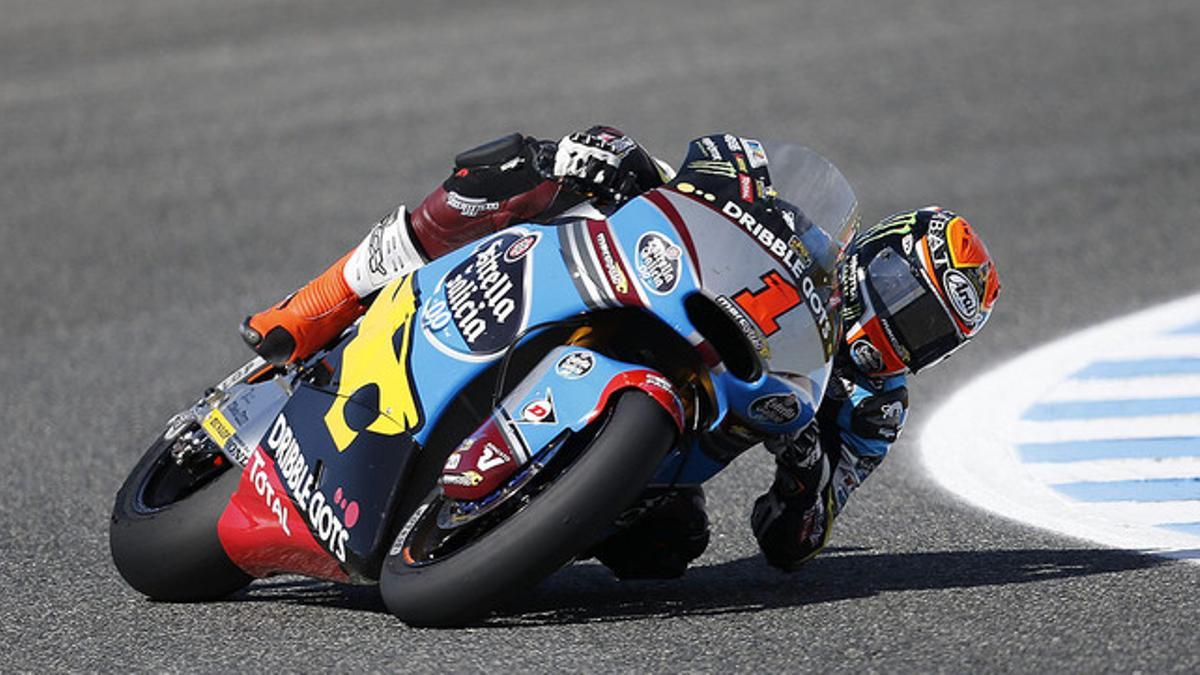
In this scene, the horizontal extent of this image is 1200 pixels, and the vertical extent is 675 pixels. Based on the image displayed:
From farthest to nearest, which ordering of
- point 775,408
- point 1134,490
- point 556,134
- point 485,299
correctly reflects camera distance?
point 556,134, point 1134,490, point 485,299, point 775,408

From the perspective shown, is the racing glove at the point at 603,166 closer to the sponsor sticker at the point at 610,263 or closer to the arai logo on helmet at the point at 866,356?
the sponsor sticker at the point at 610,263

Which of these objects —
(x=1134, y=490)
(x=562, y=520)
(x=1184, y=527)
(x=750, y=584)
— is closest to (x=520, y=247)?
(x=562, y=520)

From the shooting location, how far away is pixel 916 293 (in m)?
5.23

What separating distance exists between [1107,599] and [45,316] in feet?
20.6

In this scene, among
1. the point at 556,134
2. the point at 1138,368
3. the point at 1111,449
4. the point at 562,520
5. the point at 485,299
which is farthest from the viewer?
the point at 556,134

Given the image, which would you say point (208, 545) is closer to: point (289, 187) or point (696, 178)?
point (696, 178)

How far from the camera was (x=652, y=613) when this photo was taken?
5020mm

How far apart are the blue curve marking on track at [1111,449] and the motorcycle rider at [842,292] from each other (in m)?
1.31

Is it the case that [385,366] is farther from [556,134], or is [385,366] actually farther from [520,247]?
[556,134]

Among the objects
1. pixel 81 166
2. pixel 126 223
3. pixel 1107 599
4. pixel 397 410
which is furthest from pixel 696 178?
pixel 81 166

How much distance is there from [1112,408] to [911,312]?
2.22 metres

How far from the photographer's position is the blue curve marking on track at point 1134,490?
19.7 feet

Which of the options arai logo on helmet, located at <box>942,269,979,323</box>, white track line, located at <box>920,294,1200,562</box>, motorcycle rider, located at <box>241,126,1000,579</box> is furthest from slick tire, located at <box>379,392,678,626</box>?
white track line, located at <box>920,294,1200,562</box>

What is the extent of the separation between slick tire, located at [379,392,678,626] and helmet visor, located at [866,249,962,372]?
943 mm
